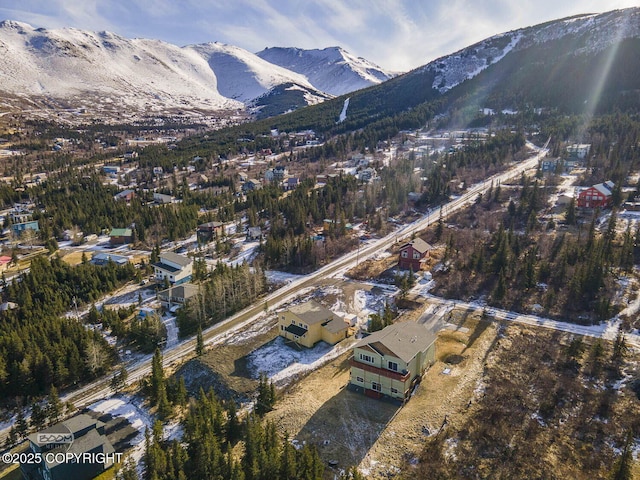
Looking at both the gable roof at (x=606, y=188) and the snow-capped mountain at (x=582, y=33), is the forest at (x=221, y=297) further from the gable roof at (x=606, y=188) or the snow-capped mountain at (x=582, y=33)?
the snow-capped mountain at (x=582, y=33)

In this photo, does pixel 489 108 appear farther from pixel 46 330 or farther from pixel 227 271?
pixel 46 330

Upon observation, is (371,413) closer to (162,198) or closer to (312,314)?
(312,314)

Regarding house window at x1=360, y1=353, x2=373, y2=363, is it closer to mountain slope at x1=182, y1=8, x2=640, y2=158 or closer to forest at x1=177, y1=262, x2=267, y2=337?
forest at x1=177, y1=262, x2=267, y2=337

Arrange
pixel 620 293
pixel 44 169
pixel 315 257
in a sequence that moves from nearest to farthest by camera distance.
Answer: pixel 620 293 → pixel 315 257 → pixel 44 169

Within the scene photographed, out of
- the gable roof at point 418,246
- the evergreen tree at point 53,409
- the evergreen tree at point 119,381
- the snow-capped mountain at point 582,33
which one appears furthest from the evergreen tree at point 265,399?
the snow-capped mountain at point 582,33

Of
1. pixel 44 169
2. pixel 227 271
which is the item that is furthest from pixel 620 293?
pixel 44 169

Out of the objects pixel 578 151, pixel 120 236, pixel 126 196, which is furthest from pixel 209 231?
pixel 578 151
